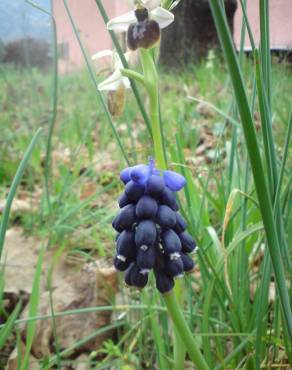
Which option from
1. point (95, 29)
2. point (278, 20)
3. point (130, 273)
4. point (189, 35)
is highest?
point (189, 35)

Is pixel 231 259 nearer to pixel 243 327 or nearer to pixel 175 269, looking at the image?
pixel 243 327

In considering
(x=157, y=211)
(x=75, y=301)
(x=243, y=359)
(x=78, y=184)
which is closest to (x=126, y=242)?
(x=157, y=211)

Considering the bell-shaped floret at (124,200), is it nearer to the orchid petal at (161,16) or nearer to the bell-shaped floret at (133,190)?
the bell-shaped floret at (133,190)

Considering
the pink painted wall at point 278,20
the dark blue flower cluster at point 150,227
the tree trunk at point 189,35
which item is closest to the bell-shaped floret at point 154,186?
the dark blue flower cluster at point 150,227

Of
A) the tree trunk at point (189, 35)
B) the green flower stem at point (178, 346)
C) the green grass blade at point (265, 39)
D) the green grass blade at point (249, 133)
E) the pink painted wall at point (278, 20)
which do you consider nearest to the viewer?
the green grass blade at point (249, 133)

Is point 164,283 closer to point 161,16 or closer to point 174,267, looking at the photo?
point 174,267

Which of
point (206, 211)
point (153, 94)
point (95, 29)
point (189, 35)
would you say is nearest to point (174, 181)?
point (153, 94)

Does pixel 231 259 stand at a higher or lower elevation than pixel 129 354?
higher
